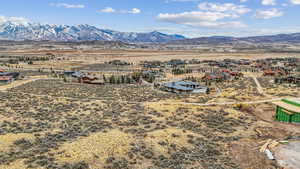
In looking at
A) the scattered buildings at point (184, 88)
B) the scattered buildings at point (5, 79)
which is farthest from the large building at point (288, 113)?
the scattered buildings at point (5, 79)

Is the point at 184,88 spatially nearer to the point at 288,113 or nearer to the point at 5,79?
the point at 288,113

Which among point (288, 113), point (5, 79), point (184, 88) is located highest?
point (5, 79)

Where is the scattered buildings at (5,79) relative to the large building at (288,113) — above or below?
above

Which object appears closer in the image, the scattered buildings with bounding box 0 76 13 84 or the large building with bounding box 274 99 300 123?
the large building with bounding box 274 99 300 123

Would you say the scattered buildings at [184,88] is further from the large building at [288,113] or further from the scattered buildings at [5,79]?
the scattered buildings at [5,79]

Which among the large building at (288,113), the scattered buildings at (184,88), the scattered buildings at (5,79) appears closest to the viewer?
the large building at (288,113)

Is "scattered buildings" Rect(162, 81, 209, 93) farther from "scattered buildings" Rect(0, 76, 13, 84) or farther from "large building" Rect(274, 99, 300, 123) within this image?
"scattered buildings" Rect(0, 76, 13, 84)

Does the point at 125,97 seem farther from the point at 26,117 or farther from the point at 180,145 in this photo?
the point at 180,145

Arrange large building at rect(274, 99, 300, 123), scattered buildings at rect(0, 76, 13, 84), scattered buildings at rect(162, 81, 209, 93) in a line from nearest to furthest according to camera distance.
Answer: large building at rect(274, 99, 300, 123) → scattered buildings at rect(162, 81, 209, 93) → scattered buildings at rect(0, 76, 13, 84)

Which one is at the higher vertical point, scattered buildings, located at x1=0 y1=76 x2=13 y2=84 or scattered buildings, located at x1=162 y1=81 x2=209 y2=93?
scattered buildings, located at x1=0 y1=76 x2=13 y2=84

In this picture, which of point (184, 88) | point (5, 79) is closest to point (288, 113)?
point (184, 88)

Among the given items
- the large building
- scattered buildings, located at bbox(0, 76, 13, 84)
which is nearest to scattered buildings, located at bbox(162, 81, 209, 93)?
the large building

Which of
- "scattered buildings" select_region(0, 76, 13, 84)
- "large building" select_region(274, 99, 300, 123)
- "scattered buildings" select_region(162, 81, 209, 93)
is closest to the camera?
"large building" select_region(274, 99, 300, 123)

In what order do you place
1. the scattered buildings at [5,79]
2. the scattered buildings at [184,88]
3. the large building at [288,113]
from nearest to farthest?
the large building at [288,113] < the scattered buildings at [184,88] < the scattered buildings at [5,79]
